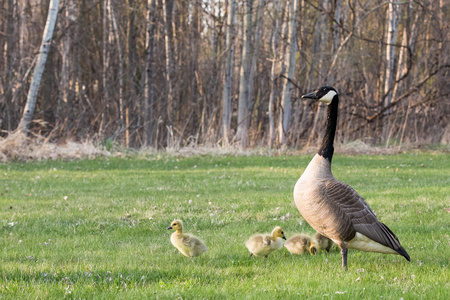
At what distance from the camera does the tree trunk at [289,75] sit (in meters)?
22.0

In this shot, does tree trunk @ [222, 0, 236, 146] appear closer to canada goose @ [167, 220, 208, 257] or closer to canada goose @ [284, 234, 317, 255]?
canada goose @ [284, 234, 317, 255]

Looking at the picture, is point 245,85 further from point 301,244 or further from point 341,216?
point 341,216

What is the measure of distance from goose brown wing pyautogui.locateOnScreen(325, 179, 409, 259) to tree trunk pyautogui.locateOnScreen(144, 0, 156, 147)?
17683 millimetres

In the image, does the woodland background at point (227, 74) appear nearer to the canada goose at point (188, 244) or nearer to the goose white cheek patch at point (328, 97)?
the canada goose at point (188, 244)

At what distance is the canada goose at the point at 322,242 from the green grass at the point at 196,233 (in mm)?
204

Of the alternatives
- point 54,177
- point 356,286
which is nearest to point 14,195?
point 54,177

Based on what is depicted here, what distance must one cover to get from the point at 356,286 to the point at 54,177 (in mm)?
10840

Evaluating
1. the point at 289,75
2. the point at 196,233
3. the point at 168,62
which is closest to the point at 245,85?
the point at 289,75

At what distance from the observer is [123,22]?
27.1m

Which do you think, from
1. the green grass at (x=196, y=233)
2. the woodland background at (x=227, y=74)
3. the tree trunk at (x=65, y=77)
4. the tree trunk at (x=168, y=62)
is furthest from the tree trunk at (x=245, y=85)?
the tree trunk at (x=65, y=77)

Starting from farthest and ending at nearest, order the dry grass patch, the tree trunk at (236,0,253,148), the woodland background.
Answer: the woodland background, the tree trunk at (236,0,253,148), the dry grass patch

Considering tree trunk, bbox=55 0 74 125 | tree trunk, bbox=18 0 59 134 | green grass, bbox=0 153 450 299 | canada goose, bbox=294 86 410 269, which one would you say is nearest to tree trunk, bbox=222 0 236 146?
tree trunk, bbox=18 0 59 134

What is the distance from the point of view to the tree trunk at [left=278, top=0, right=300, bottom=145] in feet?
72.3

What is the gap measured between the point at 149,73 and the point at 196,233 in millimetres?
17259
